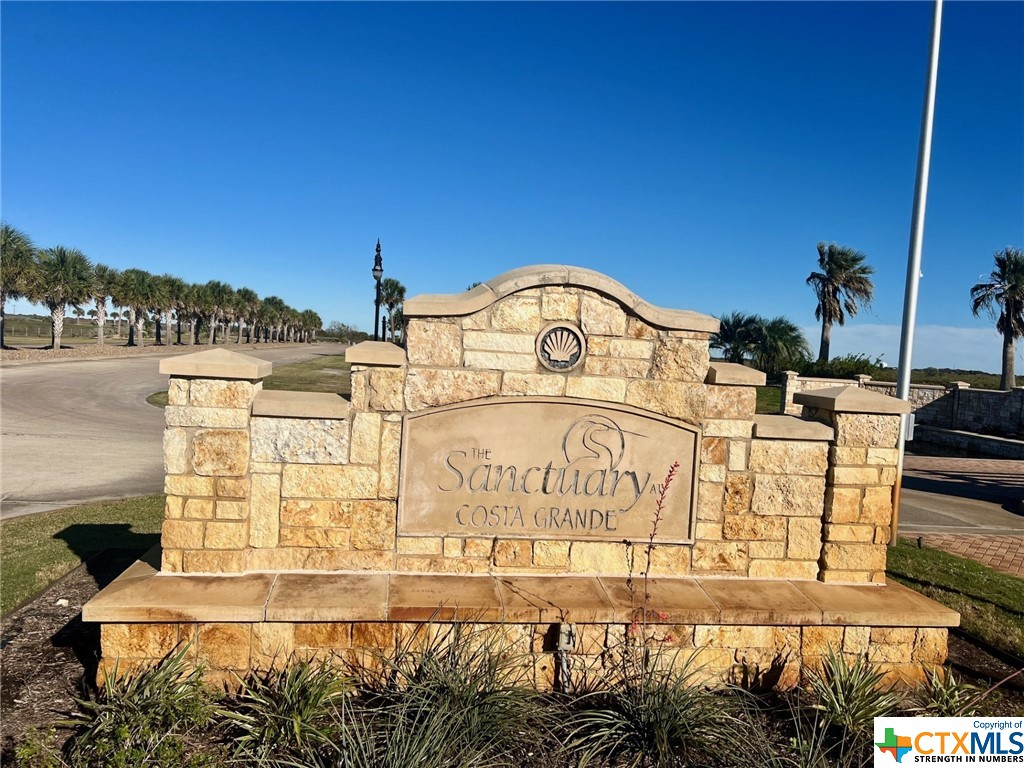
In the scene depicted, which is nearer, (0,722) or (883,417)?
(0,722)

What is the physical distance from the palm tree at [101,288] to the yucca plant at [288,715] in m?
46.5

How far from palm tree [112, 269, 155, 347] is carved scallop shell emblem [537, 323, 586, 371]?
5075 centimetres

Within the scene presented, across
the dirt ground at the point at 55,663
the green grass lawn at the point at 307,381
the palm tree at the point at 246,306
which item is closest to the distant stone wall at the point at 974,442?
the dirt ground at the point at 55,663

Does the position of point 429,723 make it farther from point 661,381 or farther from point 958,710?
point 958,710

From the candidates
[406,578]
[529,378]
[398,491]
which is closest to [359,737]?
[406,578]

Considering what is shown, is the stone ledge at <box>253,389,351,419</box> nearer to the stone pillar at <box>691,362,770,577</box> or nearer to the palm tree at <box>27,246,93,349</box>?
the stone pillar at <box>691,362,770,577</box>

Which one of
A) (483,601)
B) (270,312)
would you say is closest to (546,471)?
(483,601)

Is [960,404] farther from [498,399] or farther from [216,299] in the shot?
[216,299]

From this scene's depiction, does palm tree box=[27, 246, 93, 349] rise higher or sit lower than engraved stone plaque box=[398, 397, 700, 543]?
higher

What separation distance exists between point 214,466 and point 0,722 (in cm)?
173

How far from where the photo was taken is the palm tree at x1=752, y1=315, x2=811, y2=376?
31281mm

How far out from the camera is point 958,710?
358 cm

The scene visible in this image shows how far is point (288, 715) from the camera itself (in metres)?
3.12

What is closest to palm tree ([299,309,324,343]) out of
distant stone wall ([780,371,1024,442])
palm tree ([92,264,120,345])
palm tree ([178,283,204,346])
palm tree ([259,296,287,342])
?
palm tree ([259,296,287,342])
